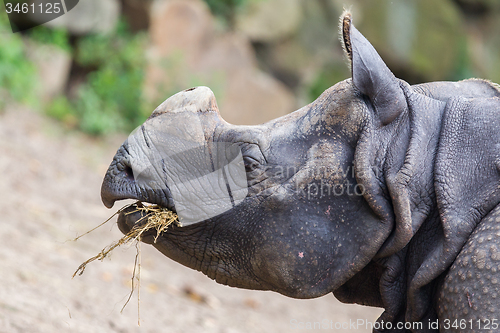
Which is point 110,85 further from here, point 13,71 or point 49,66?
point 13,71

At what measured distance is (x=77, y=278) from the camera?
4863mm

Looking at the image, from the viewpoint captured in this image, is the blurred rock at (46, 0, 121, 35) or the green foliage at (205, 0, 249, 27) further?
the green foliage at (205, 0, 249, 27)

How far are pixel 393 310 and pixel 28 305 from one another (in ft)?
8.16

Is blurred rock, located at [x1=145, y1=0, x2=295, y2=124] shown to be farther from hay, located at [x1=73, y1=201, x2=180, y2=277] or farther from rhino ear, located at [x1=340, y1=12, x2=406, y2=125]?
rhino ear, located at [x1=340, y1=12, x2=406, y2=125]

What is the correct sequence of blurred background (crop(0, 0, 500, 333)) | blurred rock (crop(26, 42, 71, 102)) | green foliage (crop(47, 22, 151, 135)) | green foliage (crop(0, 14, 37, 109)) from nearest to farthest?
blurred background (crop(0, 0, 500, 333)) → green foliage (crop(0, 14, 37, 109)) → blurred rock (crop(26, 42, 71, 102)) → green foliage (crop(47, 22, 151, 135))

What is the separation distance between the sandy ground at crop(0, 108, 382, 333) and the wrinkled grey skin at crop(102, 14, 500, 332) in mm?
1336

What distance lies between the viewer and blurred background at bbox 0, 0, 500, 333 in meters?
4.80

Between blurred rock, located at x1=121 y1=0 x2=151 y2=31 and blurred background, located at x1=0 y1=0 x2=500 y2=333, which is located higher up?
blurred rock, located at x1=121 y1=0 x2=151 y2=31

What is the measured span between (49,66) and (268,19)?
17.1 ft

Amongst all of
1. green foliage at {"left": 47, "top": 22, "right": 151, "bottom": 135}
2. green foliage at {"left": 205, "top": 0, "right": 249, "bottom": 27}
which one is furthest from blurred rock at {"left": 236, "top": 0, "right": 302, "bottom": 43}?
green foliage at {"left": 47, "top": 22, "right": 151, "bottom": 135}

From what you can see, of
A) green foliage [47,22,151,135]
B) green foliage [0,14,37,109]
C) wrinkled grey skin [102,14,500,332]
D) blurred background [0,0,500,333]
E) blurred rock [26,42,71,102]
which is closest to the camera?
wrinkled grey skin [102,14,500,332]

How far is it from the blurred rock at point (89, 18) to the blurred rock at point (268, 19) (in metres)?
3.12

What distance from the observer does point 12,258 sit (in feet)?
15.1

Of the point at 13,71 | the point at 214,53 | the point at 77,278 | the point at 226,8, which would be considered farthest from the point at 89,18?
the point at 77,278
